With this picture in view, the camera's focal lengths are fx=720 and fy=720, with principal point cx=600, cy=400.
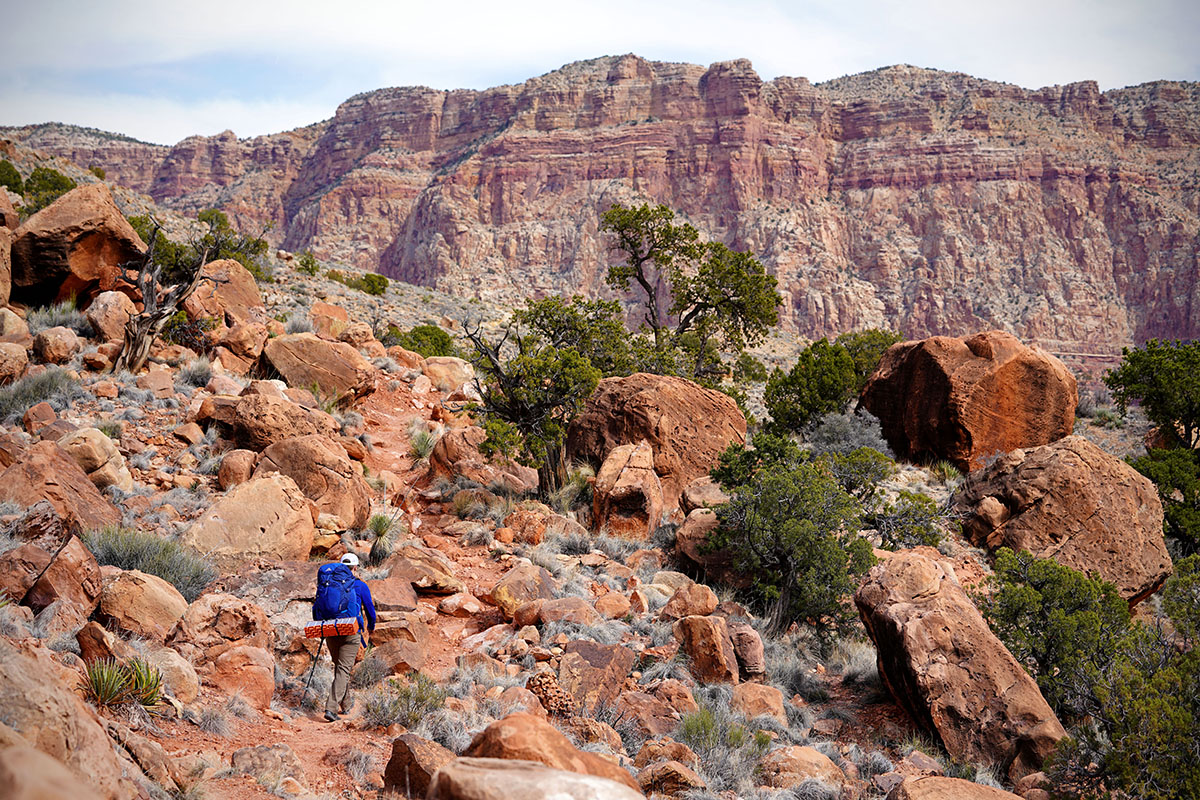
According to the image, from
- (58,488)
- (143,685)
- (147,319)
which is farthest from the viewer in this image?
(147,319)

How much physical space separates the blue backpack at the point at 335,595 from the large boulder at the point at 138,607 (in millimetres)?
1347

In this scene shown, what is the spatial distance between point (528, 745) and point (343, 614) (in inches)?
Answer: 162

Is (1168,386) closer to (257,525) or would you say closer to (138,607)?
(257,525)

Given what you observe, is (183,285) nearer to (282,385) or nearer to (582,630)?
(282,385)

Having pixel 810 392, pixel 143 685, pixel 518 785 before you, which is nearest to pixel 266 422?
pixel 143 685

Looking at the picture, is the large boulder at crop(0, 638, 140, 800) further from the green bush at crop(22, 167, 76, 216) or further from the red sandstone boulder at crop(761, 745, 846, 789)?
the green bush at crop(22, 167, 76, 216)

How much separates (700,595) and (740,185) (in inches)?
3870

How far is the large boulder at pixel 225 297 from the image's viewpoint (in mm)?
18172

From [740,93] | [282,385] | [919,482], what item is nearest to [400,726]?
[282,385]

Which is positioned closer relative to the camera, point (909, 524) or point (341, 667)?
point (341, 667)

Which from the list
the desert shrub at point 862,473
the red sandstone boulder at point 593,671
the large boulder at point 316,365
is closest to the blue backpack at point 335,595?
the red sandstone boulder at point 593,671

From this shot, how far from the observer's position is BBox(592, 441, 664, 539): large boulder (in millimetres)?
12328

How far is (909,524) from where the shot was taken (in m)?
12.9

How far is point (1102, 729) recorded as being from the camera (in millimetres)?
6844
